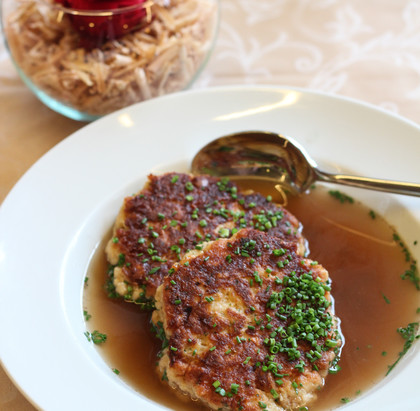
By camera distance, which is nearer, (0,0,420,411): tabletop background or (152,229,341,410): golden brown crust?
(152,229,341,410): golden brown crust

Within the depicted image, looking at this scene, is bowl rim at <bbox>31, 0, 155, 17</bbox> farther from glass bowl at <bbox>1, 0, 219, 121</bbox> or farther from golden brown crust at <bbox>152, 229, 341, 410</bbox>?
golden brown crust at <bbox>152, 229, 341, 410</bbox>

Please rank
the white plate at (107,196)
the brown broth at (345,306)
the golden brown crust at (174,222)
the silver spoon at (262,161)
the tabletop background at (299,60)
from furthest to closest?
the tabletop background at (299,60) < the silver spoon at (262,161) < the golden brown crust at (174,222) < the brown broth at (345,306) < the white plate at (107,196)

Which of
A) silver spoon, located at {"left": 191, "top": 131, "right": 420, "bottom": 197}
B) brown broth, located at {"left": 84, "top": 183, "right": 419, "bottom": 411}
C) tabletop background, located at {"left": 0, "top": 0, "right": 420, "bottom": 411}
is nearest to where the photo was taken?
brown broth, located at {"left": 84, "top": 183, "right": 419, "bottom": 411}

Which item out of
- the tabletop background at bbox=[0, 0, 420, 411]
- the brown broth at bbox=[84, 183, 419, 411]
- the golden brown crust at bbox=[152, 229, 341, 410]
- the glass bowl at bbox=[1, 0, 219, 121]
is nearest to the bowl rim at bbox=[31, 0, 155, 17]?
the glass bowl at bbox=[1, 0, 219, 121]

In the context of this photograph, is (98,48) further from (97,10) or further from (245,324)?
(245,324)

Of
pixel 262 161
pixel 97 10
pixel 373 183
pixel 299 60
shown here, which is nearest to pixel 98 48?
pixel 97 10

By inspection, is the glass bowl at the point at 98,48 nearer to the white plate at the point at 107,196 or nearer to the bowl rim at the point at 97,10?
the bowl rim at the point at 97,10

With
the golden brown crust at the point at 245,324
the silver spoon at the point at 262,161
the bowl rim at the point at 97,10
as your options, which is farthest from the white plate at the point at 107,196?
the bowl rim at the point at 97,10
